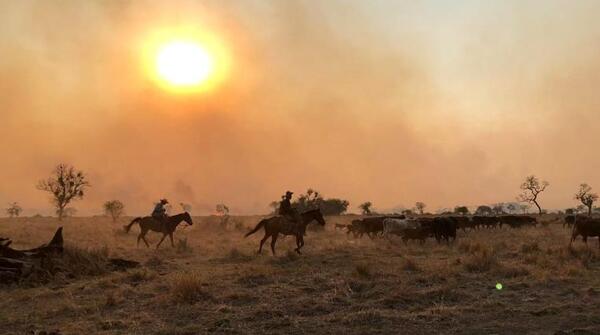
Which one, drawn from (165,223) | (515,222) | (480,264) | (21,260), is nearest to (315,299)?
(480,264)

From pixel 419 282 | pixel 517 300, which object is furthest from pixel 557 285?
pixel 419 282

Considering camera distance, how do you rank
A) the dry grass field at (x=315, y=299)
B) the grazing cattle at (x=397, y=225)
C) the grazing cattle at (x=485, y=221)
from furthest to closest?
the grazing cattle at (x=485, y=221), the grazing cattle at (x=397, y=225), the dry grass field at (x=315, y=299)

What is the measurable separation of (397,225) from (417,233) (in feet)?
5.42

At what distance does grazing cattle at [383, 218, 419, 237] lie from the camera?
1196 inches

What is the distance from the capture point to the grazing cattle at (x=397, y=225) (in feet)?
99.7

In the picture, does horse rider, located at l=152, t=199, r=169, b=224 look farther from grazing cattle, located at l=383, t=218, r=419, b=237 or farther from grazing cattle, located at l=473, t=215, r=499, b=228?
grazing cattle, located at l=473, t=215, r=499, b=228

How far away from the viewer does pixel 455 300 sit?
11977 millimetres

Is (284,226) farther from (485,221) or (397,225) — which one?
(485,221)

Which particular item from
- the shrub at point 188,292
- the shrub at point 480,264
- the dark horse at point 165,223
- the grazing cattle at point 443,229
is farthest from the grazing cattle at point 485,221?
the shrub at point 188,292

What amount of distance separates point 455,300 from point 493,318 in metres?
1.79

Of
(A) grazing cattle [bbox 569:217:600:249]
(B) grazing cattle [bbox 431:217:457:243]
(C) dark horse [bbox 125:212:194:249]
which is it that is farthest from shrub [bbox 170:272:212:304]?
(A) grazing cattle [bbox 569:217:600:249]

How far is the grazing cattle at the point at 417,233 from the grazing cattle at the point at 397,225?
39 centimetres

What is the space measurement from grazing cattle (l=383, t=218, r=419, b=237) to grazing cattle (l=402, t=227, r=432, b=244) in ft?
1.28

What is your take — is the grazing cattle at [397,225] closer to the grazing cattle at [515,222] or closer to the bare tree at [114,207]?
the grazing cattle at [515,222]
